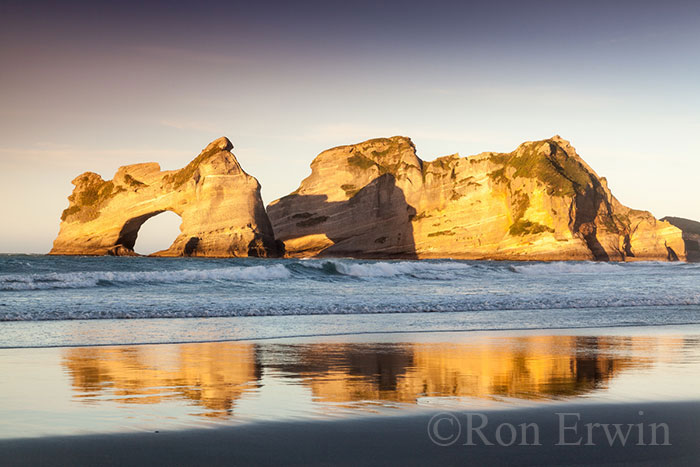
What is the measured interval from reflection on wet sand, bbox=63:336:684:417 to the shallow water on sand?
12mm

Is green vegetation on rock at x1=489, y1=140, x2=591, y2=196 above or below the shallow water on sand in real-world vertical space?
above

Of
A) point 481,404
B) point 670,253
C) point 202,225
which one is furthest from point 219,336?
point 670,253

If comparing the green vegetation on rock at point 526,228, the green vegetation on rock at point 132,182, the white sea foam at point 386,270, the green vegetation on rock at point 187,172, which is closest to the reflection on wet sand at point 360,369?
the white sea foam at point 386,270

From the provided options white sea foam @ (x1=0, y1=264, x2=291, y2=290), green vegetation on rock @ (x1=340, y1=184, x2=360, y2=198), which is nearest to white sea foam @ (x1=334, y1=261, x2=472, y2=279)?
white sea foam @ (x1=0, y1=264, x2=291, y2=290)

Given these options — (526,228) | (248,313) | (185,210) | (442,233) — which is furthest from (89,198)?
(248,313)

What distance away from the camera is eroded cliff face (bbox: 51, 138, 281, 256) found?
196 feet

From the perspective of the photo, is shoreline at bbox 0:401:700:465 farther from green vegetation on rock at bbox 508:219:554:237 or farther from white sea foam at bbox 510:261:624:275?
green vegetation on rock at bbox 508:219:554:237

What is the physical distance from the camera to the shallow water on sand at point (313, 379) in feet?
Answer: 13.5

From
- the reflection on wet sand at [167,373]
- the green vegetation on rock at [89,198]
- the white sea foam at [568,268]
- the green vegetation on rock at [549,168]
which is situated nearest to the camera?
the reflection on wet sand at [167,373]

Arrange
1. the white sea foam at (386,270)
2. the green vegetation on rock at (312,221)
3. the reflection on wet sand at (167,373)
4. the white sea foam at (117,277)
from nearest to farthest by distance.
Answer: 1. the reflection on wet sand at (167,373)
2. the white sea foam at (117,277)
3. the white sea foam at (386,270)
4. the green vegetation on rock at (312,221)

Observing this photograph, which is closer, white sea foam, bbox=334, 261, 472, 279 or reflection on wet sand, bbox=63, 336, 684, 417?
reflection on wet sand, bbox=63, 336, 684, 417

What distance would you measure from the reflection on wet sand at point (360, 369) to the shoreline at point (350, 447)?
0.64m

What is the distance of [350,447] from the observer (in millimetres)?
3336

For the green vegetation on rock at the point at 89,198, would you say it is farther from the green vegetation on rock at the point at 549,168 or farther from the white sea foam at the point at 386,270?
the green vegetation on rock at the point at 549,168
